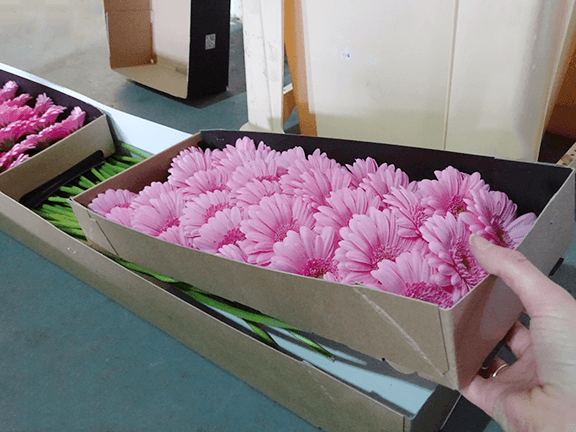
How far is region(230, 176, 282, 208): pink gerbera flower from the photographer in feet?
2.22

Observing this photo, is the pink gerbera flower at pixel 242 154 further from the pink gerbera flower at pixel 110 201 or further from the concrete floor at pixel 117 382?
the concrete floor at pixel 117 382

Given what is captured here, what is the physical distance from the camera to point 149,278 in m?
0.76

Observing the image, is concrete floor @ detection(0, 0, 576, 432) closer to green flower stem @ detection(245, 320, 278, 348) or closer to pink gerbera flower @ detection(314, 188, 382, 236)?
green flower stem @ detection(245, 320, 278, 348)

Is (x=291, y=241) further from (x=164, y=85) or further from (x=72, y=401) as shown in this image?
(x=164, y=85)

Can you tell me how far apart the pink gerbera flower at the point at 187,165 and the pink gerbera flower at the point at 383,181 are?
320 mm

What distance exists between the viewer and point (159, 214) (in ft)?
2.32

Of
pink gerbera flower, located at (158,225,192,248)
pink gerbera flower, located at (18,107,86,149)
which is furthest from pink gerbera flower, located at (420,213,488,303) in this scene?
pink gerbera flower, located at (18,107,86,149)

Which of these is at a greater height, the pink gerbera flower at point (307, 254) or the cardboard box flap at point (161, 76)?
the cardboard box flap at point (161, 76)

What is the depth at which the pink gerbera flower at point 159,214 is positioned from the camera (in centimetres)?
69

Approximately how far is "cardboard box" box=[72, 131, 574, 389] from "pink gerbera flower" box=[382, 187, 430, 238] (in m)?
0.12

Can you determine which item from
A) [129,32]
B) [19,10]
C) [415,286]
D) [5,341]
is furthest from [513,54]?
[19,10]

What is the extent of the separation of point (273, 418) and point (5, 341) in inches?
20.5

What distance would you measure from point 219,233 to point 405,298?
0.31 metres

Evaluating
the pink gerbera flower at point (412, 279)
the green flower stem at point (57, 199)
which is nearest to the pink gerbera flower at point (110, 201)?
the green flower stem at point (57, 199)
